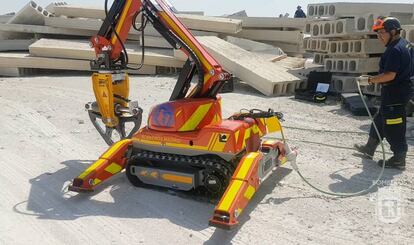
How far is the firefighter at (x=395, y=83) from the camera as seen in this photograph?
16.0ft

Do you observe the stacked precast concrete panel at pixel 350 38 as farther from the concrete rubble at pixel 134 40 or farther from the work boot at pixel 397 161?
the work boot at pixel 397 161

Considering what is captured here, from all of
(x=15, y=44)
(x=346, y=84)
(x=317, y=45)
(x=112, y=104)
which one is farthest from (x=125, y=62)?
(x=15, y=44)

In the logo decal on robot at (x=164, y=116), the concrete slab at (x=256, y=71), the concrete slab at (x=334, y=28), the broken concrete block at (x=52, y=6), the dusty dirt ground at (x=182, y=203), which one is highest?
the broken concrete block at (x=52, y=6)

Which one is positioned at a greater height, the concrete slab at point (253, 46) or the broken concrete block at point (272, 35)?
the broken concrete block at point (272, 35)

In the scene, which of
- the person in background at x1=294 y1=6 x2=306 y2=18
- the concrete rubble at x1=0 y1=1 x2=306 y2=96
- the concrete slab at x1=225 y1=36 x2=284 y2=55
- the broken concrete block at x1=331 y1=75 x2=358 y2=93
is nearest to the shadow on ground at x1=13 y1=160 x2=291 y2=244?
the broken concrete block at x1=331 y1=75 x2=358 y2=93

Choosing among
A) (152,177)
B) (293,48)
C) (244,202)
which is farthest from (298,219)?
(293,48)

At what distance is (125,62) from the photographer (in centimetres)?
516

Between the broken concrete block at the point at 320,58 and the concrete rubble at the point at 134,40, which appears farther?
the concrete rubble at the point at 134,40

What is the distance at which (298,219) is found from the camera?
389cm

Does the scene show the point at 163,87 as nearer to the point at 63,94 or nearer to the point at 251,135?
the point at 63,94

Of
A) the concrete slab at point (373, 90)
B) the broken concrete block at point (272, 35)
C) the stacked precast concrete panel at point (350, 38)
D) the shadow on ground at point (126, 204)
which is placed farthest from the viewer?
the broken concrete block at point (272, 35)

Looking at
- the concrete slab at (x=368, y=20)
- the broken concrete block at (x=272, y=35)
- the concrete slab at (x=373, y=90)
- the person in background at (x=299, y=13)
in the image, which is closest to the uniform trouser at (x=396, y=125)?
the concrete slab at (x=373, y=90)

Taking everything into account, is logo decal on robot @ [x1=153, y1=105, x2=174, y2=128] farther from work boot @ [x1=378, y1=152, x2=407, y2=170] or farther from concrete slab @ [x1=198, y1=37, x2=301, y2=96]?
concrete slab @ [x1=198, y1=37, x2=301, y2=96]

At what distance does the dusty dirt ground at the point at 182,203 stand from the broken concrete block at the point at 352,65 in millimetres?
2701
